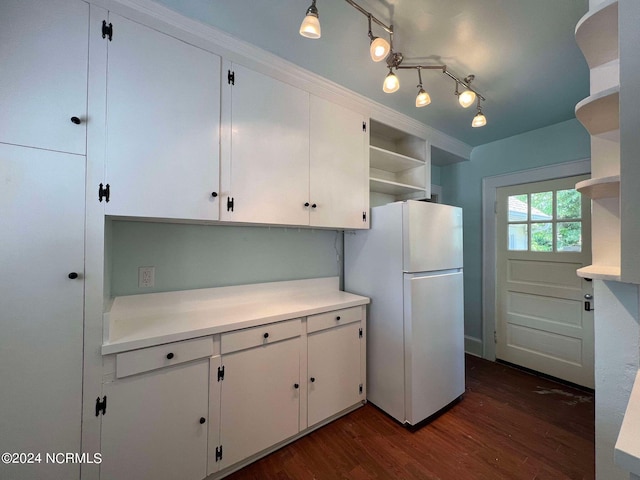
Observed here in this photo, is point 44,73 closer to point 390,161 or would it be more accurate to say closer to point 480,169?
point 390,161

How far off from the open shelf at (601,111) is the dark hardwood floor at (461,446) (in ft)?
5.96

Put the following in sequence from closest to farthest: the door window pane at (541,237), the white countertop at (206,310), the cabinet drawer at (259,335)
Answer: the white countertop at (206,310) → the cabinet drawer at (259,335) → the door window pane at (541,237)

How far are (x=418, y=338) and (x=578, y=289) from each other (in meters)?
1.77

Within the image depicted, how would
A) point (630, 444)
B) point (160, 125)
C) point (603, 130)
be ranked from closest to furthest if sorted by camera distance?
point (630, 444) < point (603, 130) < point (160, 125)

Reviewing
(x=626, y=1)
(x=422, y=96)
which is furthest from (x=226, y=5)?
(x=626, y=1)

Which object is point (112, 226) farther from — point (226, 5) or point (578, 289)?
point (578, 289)

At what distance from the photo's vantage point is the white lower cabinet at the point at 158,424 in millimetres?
1089

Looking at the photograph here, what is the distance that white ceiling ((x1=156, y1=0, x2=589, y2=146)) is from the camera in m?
1.22

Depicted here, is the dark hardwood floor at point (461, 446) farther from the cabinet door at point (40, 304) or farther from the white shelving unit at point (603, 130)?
the white shelving unit at point (603, 130)

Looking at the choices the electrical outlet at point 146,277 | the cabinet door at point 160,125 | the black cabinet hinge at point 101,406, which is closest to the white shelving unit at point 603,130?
the cabinet door at point 160,125

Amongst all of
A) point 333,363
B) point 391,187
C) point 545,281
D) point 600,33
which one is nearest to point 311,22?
point 600,33

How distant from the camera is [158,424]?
3.84 ft

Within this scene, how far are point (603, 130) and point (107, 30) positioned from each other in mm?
2123

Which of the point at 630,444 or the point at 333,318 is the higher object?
the point at 630,444
